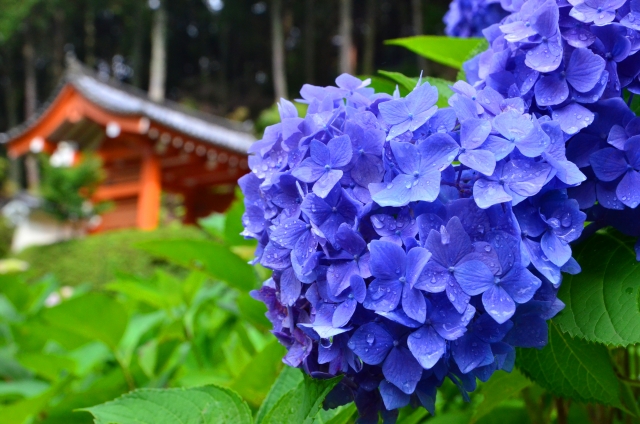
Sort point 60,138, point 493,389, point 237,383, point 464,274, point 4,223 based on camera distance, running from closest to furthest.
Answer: point 464,274, point 493,389, point 237,383, point 60,138, point 4,223

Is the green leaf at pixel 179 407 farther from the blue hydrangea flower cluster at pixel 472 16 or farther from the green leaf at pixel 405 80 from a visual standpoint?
the blue hydrangea flower cluster at pixel 472 16

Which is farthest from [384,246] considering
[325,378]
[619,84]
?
[619,84]

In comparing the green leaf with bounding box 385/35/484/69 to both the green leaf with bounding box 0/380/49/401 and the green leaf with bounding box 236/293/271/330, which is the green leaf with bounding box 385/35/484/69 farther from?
the green leaf with bounding box 0/380/49/401

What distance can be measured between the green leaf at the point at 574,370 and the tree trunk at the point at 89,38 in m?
31.8

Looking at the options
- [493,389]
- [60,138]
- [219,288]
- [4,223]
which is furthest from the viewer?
[4,223]

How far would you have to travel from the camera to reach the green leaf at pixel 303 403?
488mm

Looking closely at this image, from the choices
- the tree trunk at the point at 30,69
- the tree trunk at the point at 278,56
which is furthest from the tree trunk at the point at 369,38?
the tree trunk at the point at 30,69

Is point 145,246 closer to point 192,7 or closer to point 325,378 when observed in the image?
point 325,378

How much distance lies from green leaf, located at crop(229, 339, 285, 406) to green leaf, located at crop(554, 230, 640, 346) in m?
0.39

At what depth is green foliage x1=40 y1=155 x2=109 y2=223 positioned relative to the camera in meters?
8.55

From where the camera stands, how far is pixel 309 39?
990 inches

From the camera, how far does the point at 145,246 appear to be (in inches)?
35.9

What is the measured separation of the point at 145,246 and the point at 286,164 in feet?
1.52

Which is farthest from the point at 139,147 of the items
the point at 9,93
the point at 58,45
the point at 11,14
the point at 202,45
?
the point at 9,93
